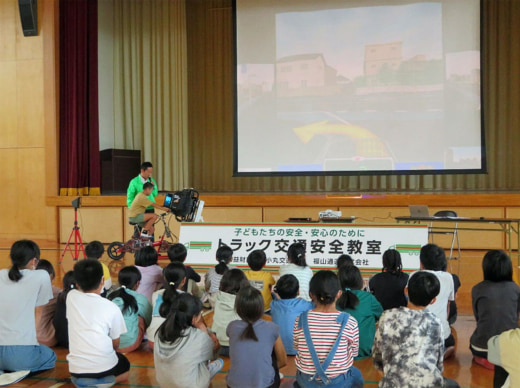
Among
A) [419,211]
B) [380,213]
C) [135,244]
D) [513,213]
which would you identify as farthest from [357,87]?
[135,244]

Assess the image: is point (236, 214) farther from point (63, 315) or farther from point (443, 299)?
point (443, 299)

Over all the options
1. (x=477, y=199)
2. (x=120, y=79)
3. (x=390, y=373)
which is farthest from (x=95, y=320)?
(x=120, y=79)

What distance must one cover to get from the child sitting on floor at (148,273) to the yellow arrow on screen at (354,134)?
5.51 metres

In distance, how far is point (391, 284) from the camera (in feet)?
12.0

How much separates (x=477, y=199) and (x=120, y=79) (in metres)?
6.51

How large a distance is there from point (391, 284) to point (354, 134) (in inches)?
229

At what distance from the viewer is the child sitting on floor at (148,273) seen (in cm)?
425

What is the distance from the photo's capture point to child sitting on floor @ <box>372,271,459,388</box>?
2.30 m

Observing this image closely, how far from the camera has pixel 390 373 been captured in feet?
7.69

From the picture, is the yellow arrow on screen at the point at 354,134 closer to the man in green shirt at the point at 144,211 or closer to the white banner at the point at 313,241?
the man in green shirt at the point at 144,211

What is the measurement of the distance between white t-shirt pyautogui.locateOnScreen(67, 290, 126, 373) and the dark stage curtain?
6.48 m

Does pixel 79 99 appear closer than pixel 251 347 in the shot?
No

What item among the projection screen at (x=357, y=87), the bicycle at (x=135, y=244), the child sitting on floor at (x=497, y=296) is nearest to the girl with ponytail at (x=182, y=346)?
the child sitting on floor at (x=497, y=296)

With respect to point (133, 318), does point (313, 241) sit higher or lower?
higher
